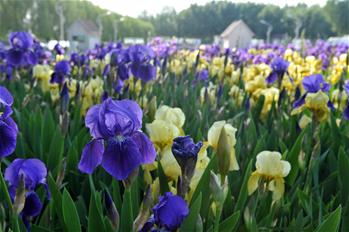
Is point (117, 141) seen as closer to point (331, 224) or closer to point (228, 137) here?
point (228, 137)

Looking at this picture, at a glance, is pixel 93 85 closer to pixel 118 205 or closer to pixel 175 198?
pixel 118 205

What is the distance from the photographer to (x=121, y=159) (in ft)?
3.46

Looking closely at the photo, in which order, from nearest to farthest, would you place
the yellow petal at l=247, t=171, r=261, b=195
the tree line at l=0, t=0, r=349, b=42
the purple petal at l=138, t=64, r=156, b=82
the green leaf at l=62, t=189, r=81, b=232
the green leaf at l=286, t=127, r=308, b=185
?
the green leaf at l=62, t=189, r=81, b=232, the yellow petal at l=247, t=171, r=261, b=195, the green leaf at l=286, t=127, r=308, b=185, the purple petal at l=138, t=64, r=156, b=82, the tree line at l=0, t=0, r=349, b=42

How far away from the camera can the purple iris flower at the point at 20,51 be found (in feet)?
12.3

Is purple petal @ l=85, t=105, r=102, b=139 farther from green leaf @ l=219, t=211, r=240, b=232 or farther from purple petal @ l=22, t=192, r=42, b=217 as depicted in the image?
green leaf @ l=219, t=211, r=240, b=232

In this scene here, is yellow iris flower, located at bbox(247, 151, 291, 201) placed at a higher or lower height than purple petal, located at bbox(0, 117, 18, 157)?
lower

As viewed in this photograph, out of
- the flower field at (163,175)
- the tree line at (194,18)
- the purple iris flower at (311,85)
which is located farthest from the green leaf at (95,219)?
the tree line at (194,18)

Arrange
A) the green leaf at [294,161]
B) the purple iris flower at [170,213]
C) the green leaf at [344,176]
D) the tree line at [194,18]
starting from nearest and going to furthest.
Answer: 1. the purple iris flower at [170,213]
2. the green leaf at [344,176]
3. the green leaf at [294,161]
4. the tree line at [194,18]

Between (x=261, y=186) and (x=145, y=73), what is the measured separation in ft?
5.98

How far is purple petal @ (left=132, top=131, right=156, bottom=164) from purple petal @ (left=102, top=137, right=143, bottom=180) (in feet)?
0.08

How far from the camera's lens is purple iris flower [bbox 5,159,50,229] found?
1.25 m

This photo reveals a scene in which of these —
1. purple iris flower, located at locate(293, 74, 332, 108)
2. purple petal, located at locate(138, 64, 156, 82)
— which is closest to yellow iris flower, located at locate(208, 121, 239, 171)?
purple iris flower, located at locate(293, 74, 332, 108)

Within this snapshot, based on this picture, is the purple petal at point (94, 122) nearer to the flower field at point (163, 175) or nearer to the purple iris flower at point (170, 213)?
the flower field at point (163, 175)

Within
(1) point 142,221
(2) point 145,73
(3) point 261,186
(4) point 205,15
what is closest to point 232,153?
(3) point 261,186
